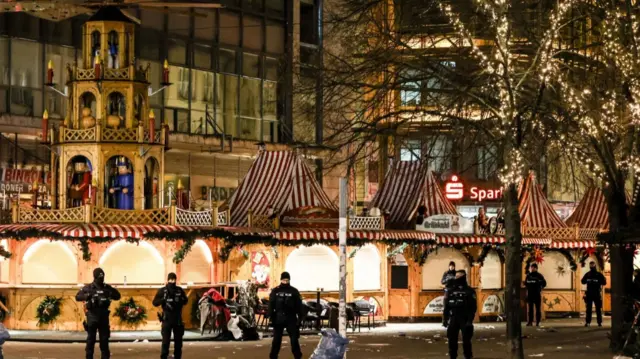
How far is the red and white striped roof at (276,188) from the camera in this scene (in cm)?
4125

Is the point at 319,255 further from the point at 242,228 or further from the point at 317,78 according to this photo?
the point at 317,78

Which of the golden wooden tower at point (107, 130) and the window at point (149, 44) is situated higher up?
the window at point (149, 44)

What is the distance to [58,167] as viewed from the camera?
36562 millimetres

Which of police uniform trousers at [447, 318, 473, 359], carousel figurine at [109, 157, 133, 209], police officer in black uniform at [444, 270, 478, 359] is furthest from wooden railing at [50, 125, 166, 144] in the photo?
police uniform trousers at [447, 318, 473, 359]

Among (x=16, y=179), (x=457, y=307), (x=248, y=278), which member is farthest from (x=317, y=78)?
(x=16, y=179)

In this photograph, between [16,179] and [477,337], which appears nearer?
[477,337]

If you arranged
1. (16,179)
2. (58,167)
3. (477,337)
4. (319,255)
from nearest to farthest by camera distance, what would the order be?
(477,337) → (58,167) → (319,255) → (16,179)

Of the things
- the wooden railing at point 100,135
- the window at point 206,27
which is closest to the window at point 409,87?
the wooden railing at point 100,135

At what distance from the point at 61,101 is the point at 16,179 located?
140 inches

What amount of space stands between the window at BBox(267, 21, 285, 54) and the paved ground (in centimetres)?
2580

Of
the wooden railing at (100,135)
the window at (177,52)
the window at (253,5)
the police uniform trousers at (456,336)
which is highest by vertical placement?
the window at (253,5)

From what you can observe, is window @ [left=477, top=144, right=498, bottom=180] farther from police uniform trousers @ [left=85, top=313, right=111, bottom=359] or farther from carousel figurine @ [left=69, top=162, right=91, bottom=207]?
carousel figurine @ [left=69, top=162, right=91, bottom=207]

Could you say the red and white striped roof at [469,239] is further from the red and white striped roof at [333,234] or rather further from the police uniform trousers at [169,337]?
the police uniform trousers at [169,337]

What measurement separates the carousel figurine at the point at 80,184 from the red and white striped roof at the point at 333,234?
5.35 m
